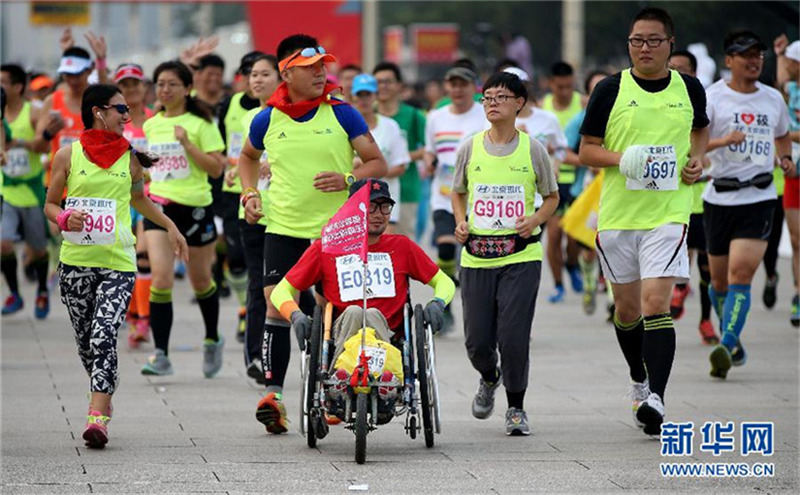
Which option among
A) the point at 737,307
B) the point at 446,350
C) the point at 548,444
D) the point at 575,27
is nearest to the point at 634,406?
the point at 548,444

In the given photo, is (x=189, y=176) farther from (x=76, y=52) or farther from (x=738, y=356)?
(x=738, y=356)

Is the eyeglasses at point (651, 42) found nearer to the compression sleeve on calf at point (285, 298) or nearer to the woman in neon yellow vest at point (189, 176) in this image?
the compression sleeve on calf at point (285, 298)

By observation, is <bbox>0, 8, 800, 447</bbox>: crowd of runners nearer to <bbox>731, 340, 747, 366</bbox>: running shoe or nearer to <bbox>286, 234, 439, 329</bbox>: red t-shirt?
<bbox>286, 234, 439, 329</bbox>: red t-shirt

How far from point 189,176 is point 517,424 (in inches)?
144

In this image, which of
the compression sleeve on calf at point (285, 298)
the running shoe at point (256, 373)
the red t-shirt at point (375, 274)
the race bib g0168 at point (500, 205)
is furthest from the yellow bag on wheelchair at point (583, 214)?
the compression sleeve on calf at point (285, 298)

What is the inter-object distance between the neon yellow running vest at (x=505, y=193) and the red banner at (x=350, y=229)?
0.87 metres

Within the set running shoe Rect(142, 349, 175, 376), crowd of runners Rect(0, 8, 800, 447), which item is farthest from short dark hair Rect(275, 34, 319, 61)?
running shoe Rect(142, 349, 175, 376)

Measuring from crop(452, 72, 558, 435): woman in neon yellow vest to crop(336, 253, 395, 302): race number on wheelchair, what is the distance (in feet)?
2.45

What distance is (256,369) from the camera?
11.1 m

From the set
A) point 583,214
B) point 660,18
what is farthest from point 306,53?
point 583,214

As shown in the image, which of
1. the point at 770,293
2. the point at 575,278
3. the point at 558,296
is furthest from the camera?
the point at 575,278

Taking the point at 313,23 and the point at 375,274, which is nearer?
the point at 375,274

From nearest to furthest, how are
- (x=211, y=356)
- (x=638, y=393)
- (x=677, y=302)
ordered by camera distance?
(x=638, y=393) → (x=211, y=356) → (x=677, y=302)

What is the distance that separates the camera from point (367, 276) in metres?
8.66
